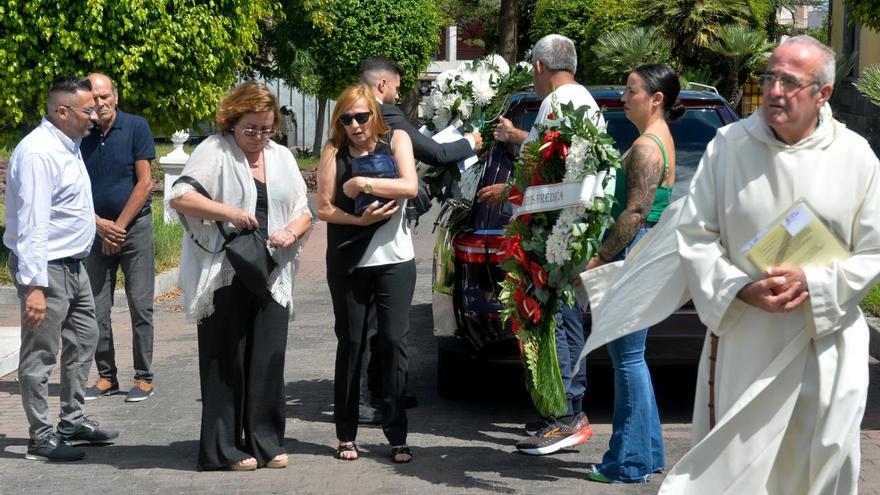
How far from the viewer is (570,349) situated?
21.9 feet

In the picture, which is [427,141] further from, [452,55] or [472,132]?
[452,55]

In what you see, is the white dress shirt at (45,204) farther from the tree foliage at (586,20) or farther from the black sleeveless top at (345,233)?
the tree foliage at (586,20)

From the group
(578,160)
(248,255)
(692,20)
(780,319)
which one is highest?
(692,20)

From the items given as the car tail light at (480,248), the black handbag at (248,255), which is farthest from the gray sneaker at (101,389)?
the car tail light at (480,248)

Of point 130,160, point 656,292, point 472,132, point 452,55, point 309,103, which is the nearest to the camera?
point 656,292

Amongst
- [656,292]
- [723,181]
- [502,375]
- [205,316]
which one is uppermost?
[723,181]

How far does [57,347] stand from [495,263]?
2.30 m

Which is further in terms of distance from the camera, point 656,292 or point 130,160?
point 130,160

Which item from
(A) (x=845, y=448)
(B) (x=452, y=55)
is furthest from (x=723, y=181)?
(B) (x=452, y=55)

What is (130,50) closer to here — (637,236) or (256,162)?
(256,162)

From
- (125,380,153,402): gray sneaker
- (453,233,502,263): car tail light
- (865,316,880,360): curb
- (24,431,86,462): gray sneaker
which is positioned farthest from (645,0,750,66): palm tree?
(24,431,86,462): gray sneaker

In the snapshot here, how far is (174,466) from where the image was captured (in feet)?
21.2

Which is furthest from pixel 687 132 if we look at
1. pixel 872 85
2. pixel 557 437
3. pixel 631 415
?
pixel 872 85

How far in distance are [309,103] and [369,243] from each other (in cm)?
3829
